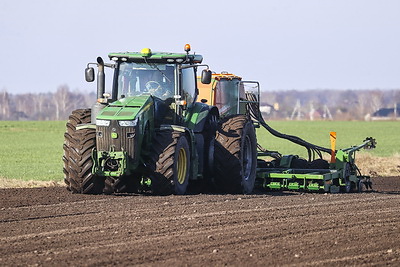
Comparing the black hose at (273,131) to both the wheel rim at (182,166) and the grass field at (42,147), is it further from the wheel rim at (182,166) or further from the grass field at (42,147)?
the wheel rim at (182,166)

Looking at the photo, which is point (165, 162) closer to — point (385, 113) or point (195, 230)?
point (195, 230)

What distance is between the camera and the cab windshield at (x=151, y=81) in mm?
15477

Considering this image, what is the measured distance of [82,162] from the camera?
14.3m

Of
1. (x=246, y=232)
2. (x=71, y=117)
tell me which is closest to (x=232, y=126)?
(x=71, y=117)

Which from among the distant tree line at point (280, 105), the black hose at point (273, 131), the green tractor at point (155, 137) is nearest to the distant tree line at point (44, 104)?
the distant tree line at point (280, 105)

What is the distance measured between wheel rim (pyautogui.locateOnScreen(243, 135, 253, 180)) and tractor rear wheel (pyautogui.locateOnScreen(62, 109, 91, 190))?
10.7ft

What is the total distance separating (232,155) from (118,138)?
257cm

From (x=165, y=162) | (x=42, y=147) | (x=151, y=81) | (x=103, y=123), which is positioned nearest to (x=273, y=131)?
(x=151, y=81)

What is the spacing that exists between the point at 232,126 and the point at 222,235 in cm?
627

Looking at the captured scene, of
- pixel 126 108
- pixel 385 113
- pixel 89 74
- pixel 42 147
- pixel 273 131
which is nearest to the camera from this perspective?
pixel 126 108

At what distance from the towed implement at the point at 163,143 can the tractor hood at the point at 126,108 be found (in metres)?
0.02

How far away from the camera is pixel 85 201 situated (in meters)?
13.7

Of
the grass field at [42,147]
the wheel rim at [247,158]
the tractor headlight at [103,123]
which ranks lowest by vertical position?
the grass field at [42,147]

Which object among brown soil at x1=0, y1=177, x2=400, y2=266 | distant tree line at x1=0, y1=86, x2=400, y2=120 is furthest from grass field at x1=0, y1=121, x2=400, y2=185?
distant tree line at x1=0, y1=86, x2=400, y2=120
